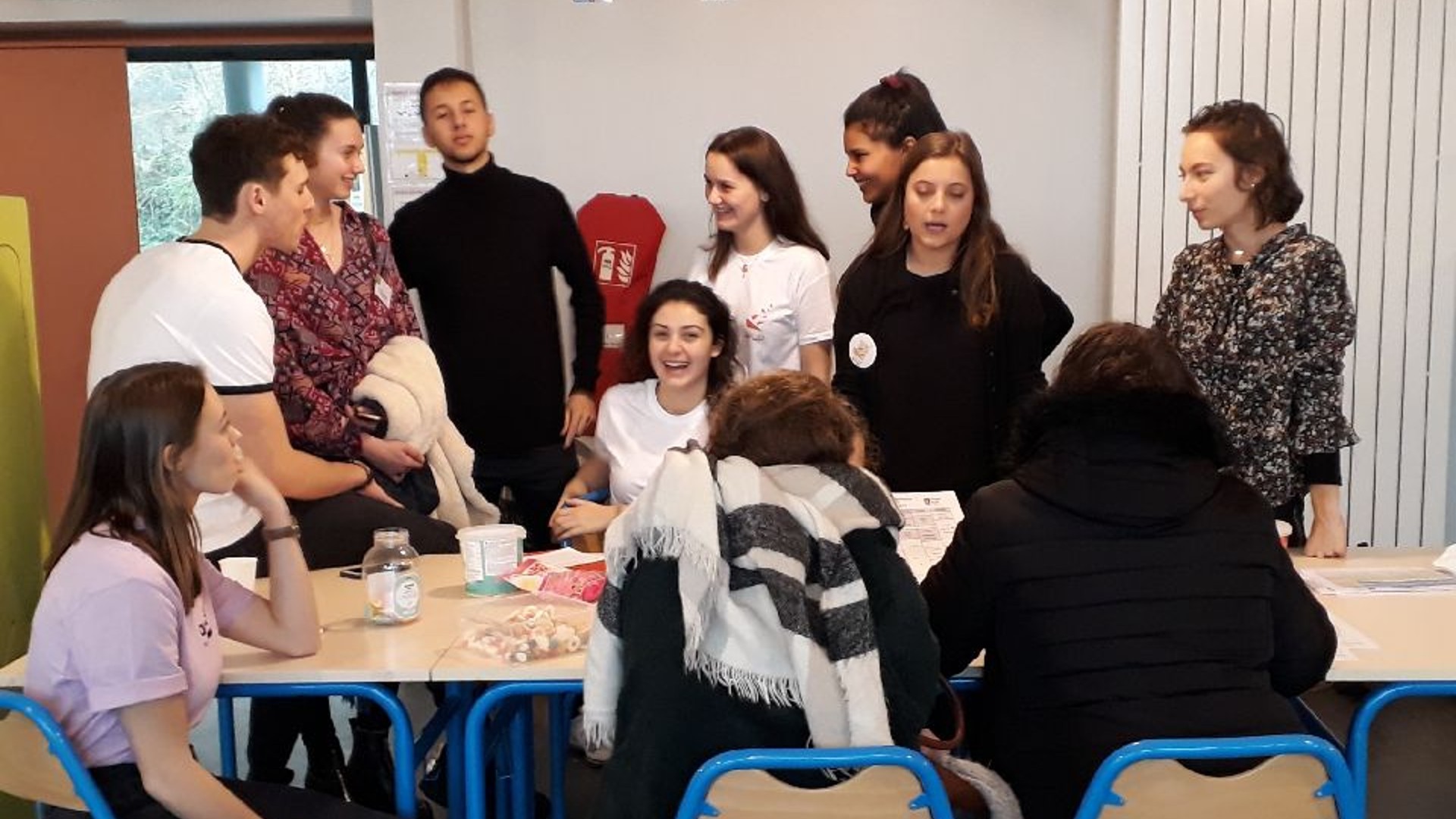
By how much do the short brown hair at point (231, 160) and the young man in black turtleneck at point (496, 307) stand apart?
0.85 m

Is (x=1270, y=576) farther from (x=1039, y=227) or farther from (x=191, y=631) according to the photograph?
(x=1039, y=227)

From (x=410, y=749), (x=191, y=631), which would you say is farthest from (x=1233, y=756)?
(x=191, y=631)

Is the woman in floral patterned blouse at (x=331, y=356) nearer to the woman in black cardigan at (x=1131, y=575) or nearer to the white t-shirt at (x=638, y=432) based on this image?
the white t-shirt at (x=638, y=432)

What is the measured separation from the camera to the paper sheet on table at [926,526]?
2531 millimetres

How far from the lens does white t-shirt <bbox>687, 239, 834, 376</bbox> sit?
325 cm

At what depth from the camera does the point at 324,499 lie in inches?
110

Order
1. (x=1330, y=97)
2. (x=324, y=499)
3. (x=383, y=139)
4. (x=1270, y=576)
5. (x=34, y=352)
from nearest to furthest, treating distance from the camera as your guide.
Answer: (x=1270, y=576) < (x=324, y=499) < (x=34, y=352) < (x=1330, y=97) < (x=383, y=139)

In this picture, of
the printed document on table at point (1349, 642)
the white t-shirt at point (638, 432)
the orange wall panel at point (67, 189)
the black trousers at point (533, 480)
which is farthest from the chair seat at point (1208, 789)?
the orange wall panel at point (67, 189)

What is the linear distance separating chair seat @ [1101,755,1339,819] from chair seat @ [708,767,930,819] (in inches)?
10.7

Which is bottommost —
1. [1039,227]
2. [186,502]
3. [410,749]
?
[410,749]

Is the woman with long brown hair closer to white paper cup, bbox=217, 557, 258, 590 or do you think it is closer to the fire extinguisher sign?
white paper cup, bbox=217, 557, 258, 590

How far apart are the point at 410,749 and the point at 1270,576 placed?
4.42 feet

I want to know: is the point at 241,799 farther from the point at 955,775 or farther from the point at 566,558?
the point at 955,775

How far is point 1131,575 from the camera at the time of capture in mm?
1874
